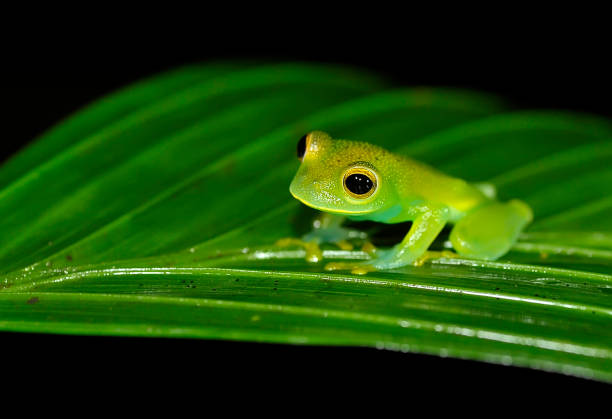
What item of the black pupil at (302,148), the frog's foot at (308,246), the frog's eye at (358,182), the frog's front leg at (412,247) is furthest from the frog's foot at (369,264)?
the black pupil at (302,148)

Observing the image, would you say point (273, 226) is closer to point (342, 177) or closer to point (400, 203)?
point (342, 177)

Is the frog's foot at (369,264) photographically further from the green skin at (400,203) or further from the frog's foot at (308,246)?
the frog's foot at (308,246)

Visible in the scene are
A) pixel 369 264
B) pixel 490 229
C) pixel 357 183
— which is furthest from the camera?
pixel 490 229

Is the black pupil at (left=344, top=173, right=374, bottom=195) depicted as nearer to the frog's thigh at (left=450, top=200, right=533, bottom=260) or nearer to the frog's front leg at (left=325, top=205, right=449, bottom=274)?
the frog's front leg at (left=325, top=205, right=449, bottom=274)

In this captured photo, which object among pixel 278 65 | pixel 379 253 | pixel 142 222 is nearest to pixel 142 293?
pixel 142 222

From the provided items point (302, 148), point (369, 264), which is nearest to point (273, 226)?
point (302, 148)
